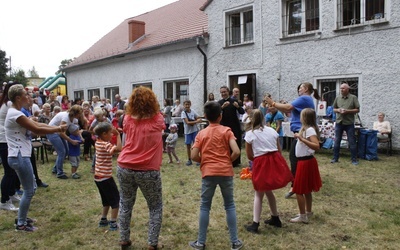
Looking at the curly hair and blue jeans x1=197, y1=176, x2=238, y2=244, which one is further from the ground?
the curly hair

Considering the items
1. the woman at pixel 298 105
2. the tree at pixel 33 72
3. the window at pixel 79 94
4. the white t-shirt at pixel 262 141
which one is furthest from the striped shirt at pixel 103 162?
the tree at pixel 33 72

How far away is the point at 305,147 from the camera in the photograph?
183 inches

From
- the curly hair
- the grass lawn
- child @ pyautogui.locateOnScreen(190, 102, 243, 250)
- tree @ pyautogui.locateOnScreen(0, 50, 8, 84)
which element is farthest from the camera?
tree @ pyautogui.locateOnScreen(0, 50, 8, 84)

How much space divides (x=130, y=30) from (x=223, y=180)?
1798 cm

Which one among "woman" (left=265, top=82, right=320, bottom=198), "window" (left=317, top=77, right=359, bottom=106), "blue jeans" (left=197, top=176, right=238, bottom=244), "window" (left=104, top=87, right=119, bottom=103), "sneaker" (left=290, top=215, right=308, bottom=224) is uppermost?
"window" (left=104, top=87, right=119, bottom=103)

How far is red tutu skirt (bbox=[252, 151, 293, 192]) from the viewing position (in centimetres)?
424

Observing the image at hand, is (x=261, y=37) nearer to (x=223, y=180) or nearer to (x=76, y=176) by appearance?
(x=76, y=176)

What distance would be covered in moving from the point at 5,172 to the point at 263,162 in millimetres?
3812

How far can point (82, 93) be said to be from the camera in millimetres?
24188

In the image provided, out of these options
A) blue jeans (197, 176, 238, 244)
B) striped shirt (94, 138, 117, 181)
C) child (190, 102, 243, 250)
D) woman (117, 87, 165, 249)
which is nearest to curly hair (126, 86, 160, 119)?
woman (117, 87, 165, 249)

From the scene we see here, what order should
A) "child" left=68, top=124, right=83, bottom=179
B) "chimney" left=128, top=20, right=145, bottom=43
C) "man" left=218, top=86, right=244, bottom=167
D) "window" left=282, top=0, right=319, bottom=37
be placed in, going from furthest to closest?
1. "chimney" left=128, top=20, right=145, bottom=43
2. "window" left=282, top=0, right=319, bottom=37
3. "man" left=218, top=86, right=244, bottom=167
4. "child" left=68, top=124, right=83, bottom=179

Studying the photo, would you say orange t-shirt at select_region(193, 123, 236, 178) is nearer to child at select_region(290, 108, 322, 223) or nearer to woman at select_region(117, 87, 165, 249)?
woman at select_region(117, 87, 165, 249)

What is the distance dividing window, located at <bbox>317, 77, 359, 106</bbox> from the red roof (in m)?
5.78

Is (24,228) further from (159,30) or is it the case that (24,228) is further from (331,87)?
(159,30)
